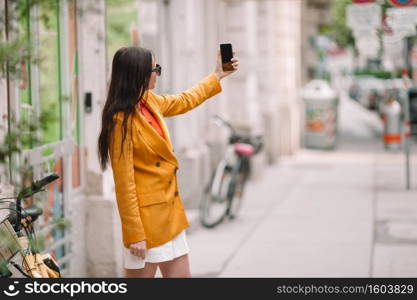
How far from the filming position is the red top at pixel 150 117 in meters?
4.75

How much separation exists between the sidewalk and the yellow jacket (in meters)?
3.36

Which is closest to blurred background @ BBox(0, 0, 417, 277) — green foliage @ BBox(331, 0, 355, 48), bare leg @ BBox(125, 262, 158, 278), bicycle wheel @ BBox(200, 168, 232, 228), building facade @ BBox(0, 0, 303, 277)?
building facade @ BBox(0, 0, 303, 277)

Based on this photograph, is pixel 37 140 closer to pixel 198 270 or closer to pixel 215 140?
pixel 198 270

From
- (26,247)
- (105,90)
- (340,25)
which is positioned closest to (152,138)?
(26,247)

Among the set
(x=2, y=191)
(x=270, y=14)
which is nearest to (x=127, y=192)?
(x=2, y=191)

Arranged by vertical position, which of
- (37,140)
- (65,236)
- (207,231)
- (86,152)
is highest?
(37,140)

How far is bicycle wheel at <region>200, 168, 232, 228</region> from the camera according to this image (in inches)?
417

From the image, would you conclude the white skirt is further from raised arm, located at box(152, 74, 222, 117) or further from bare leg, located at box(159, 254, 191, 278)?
raised arm, located at box(152, 74, 222, 117)

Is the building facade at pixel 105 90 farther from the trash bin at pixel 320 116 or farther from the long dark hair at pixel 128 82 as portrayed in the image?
the trash bin at pixel 320 116

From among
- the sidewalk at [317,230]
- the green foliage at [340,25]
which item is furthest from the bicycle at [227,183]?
the green foliage at [340,25]

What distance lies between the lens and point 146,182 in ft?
15.4

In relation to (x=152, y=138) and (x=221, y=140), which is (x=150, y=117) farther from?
(x=221, y=140)

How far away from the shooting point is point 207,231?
34.8 feet

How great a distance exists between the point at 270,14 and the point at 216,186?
8.68 m
